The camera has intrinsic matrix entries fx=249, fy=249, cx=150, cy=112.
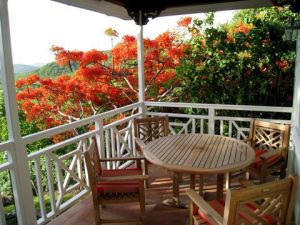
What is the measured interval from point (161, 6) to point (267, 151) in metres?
2.67

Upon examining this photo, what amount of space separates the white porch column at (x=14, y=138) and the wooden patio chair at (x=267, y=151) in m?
2.36

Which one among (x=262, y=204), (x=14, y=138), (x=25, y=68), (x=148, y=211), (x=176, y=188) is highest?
(x=25, y=68)

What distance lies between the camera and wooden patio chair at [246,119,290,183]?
8.96 feet

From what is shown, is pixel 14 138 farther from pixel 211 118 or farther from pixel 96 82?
pixel 96 82

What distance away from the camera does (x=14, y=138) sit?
2.15 m

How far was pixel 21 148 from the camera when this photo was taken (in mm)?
2221

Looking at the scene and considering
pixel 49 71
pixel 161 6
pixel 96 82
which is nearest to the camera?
pixel 161 6

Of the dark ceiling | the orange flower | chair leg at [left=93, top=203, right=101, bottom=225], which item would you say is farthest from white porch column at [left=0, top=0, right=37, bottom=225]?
the orange flower

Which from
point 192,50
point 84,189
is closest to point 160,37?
point 192,50

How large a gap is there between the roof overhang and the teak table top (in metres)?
2.09

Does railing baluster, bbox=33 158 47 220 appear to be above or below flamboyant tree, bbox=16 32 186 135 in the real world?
below

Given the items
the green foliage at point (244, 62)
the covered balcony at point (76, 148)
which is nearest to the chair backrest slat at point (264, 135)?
the covered balcony at point (76, 148)

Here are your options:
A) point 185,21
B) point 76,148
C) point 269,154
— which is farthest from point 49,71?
point 269,154

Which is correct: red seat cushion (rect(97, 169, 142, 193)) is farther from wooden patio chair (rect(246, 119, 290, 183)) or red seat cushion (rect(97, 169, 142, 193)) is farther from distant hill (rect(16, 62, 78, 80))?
distant hill (rect(16, 62, 78, 80))
